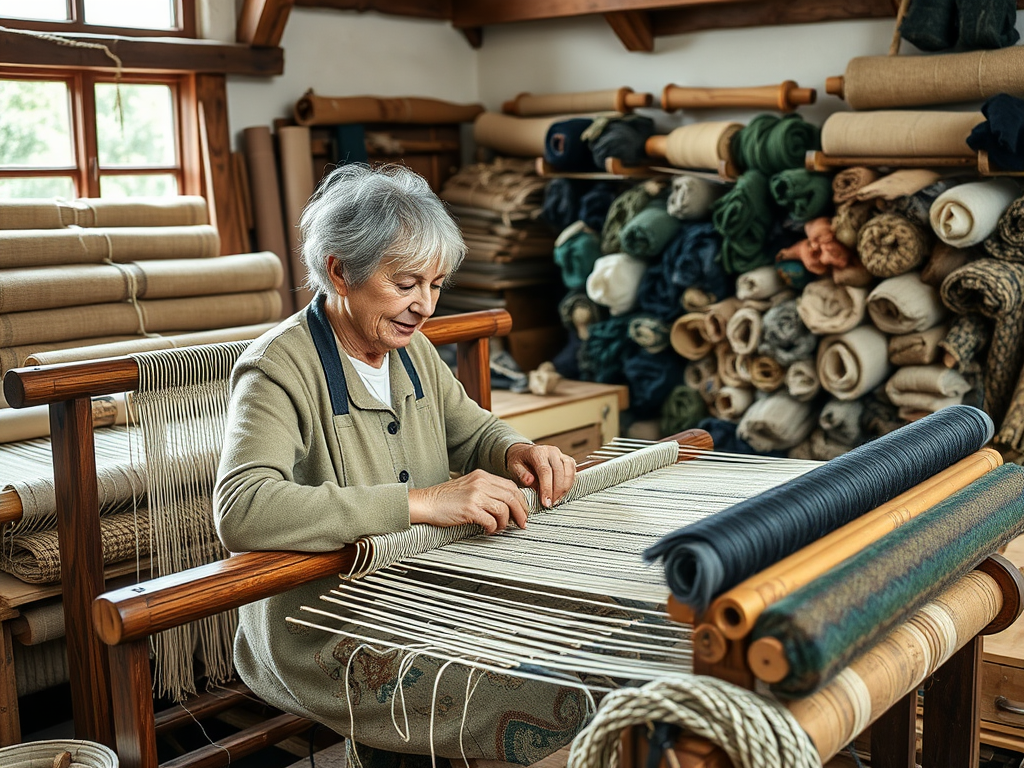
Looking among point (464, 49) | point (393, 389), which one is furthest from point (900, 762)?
point (464, 49)

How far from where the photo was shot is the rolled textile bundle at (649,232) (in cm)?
336

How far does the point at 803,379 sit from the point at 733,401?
27 cm

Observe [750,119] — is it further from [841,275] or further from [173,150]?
[173,150]

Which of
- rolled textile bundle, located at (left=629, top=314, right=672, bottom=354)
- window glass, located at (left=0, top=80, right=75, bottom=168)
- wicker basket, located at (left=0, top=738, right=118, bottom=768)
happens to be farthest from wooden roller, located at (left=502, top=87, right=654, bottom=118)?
wicker basket, located at (left=0, top=738, right=118, bottom=768)

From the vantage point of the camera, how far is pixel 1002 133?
2576mm

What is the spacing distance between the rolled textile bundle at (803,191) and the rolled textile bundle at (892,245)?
174 mm

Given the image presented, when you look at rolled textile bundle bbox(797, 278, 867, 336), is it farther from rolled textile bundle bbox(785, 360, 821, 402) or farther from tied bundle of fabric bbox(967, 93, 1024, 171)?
tied bundle of fabric bbox(967, 93, 1024, 171)

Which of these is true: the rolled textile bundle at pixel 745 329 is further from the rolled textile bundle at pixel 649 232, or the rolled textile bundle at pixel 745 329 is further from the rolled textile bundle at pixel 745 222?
the rolled textile bundle at pixel 649 232

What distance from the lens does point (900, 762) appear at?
168 cm

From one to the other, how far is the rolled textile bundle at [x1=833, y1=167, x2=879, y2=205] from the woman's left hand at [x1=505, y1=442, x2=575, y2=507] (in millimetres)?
1552

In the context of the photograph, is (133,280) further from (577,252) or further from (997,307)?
(997,307)

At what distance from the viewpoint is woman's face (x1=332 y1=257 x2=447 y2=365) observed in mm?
1708

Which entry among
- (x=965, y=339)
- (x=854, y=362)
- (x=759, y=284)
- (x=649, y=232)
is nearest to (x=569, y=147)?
(x=649, y=232)

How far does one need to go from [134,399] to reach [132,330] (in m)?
0.93
